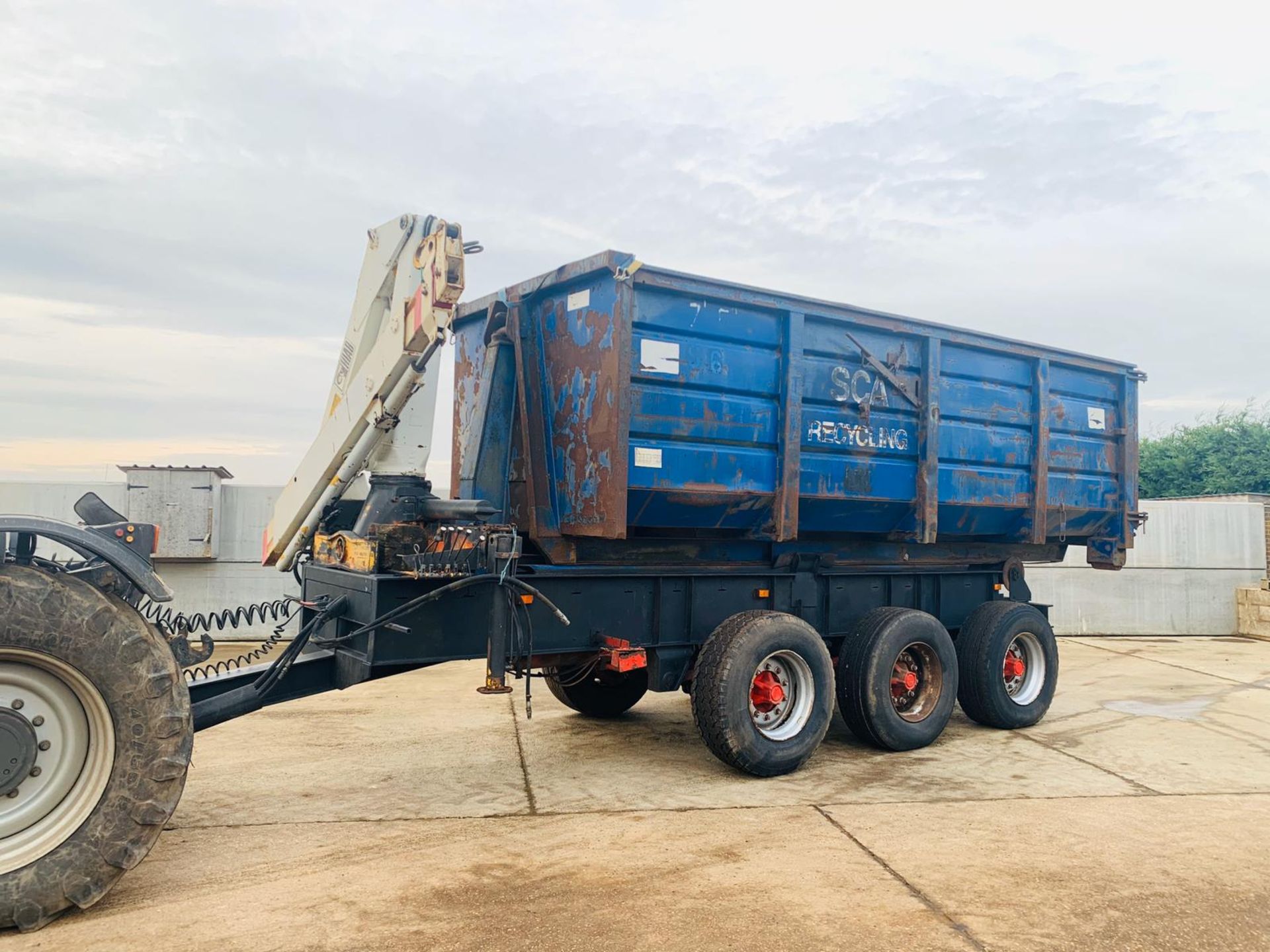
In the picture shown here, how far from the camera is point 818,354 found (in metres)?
6.86

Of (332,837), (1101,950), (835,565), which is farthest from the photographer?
(835,565)

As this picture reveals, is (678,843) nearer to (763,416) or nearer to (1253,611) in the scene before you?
(763,416)

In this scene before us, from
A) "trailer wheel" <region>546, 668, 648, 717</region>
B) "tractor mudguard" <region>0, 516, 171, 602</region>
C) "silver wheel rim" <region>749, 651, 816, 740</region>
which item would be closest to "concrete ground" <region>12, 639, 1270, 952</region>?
"trailer wheel" <region>546, 668, 648, 717</region>

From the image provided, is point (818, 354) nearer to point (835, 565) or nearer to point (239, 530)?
point (835, 565)

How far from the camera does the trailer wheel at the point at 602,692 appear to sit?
7.68m

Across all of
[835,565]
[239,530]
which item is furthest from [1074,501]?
[239,530]

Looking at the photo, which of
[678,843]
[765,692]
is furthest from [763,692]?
[678,843]

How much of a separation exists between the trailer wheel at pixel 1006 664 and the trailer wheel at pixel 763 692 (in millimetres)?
1880

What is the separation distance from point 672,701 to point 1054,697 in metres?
3.73

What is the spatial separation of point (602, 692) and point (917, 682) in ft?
8.04

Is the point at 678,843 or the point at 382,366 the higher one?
the point at 382,366

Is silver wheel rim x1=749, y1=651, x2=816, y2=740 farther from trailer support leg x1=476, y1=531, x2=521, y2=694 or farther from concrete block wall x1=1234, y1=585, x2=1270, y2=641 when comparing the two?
concrete block wall x1=1234, y1=585, x2=1270, y2=641

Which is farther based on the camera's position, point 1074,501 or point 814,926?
point 1074,501

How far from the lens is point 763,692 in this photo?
633 cm
